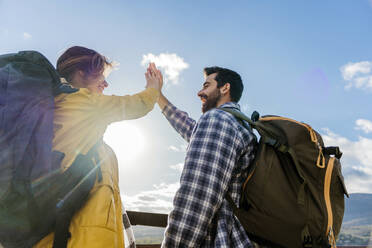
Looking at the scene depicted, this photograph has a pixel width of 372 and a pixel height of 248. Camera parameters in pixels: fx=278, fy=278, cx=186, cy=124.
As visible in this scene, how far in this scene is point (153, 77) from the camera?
2840mm

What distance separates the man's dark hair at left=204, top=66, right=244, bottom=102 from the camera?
11.2 ft

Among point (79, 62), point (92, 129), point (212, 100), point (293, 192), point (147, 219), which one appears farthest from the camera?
point (212, 100)

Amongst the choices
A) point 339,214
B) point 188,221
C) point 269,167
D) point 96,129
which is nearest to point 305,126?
point 269,167

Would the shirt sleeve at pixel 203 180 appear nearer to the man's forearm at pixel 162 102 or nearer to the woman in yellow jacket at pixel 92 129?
the woman in yellow jacket at pixel 92 129

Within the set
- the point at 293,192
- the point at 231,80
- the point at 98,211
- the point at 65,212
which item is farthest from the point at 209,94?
the point at 65,212

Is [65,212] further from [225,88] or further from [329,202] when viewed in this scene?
[225,88]

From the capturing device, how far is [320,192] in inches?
75.7

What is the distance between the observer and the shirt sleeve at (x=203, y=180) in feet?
6.07

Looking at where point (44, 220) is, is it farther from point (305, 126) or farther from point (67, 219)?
point (305, 126)

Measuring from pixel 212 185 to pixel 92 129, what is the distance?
0.94 metres

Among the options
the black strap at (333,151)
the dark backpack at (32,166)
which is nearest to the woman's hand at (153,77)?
the dark backpack at (32,166)

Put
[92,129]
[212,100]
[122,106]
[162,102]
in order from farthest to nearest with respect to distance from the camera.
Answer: [162,102]
[212,100]
[122,106]
[92,129]

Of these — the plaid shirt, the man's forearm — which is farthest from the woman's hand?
the man's forearm

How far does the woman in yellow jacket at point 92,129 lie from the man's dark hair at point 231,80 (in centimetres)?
120
